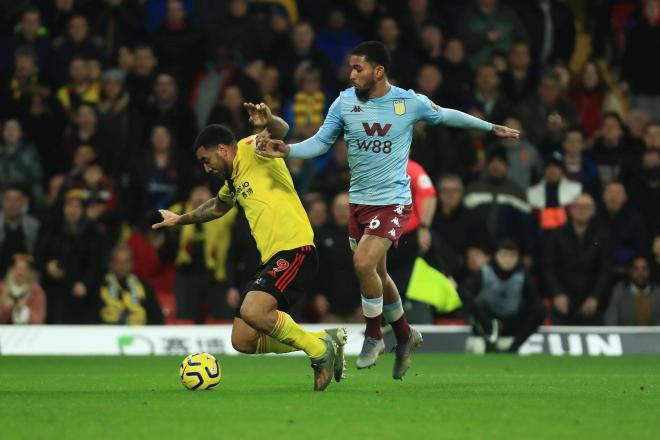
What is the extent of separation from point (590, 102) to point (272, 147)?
11.4m

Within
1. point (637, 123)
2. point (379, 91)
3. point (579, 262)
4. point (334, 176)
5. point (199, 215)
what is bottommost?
point (579, 262)

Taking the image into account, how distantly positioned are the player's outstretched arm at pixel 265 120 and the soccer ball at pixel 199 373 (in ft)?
5.92

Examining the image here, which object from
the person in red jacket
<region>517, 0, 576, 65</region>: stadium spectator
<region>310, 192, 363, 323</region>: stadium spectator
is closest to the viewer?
the person in red jacket

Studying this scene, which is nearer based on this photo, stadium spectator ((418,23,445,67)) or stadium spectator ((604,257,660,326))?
stadium spectator ((604,257,660,326))

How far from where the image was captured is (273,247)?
1016 cm

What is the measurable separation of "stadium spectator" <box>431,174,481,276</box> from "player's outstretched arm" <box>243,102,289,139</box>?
7.79 metres

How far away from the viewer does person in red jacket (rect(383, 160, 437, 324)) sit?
14422 mm

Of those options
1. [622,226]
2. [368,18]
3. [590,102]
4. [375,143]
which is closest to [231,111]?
[368,18]

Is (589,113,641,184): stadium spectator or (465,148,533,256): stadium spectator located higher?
(589,113,641,184): stadium spectator

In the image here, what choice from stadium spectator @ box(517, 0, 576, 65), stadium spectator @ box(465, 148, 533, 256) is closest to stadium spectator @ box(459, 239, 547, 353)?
stadium spectator @ box(465, 148, 533, 256)

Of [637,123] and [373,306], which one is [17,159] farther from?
[373,306]

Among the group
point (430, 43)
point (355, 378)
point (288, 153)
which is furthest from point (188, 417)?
point (430, 43)

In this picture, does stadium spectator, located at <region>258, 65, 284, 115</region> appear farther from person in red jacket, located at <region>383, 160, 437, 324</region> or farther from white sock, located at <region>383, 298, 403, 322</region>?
white sock, located at <region>383, 298, 403, 322</region>

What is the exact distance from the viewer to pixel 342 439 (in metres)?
7.23
